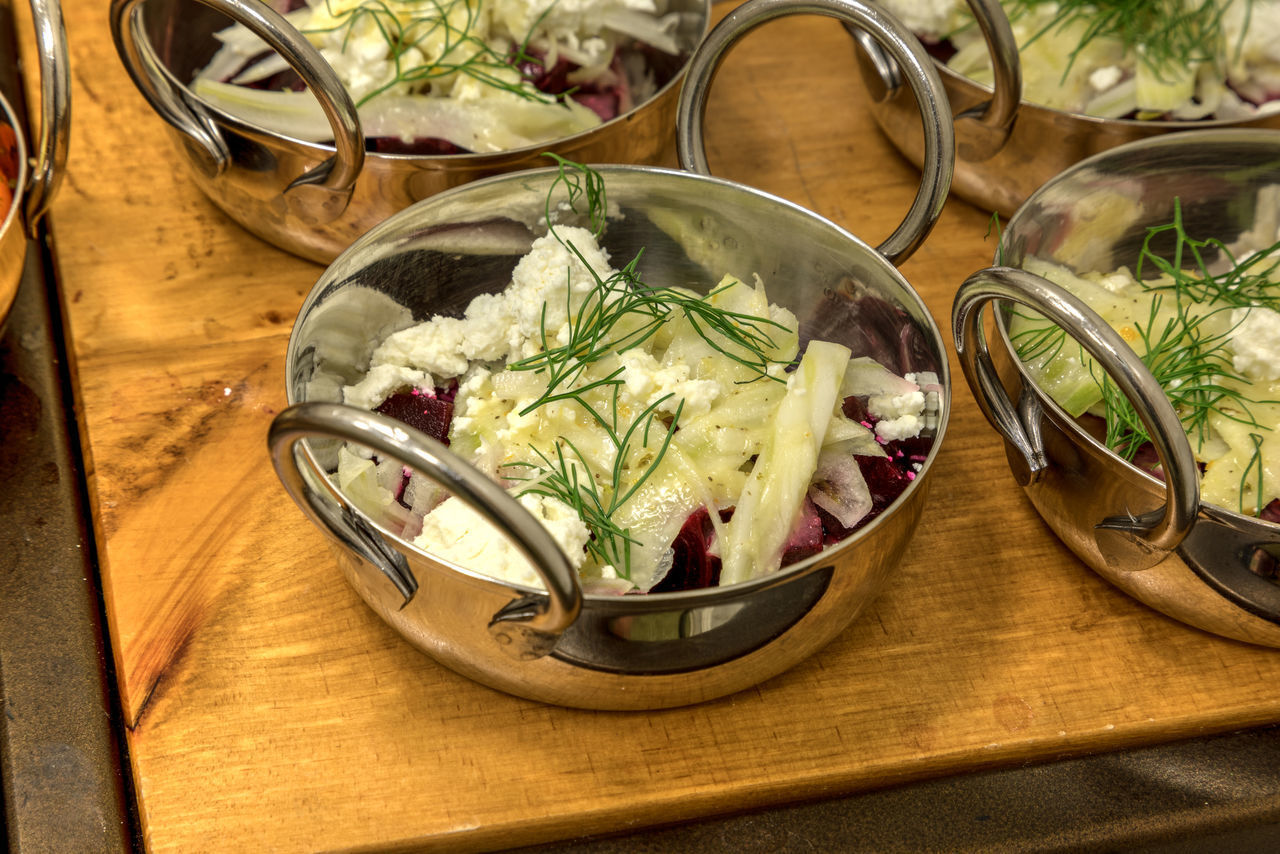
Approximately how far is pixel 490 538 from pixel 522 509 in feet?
0.49

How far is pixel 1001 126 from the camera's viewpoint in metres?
1.06

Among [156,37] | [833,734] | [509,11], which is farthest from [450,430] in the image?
[156,37]

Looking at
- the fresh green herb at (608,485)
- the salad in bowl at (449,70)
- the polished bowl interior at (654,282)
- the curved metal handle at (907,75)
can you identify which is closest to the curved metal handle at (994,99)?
the curved metal handle at (907,75)

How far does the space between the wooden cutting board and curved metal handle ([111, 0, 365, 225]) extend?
4.7 inches

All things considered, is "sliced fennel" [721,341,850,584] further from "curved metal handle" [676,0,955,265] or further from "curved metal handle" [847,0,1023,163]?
"curved metal handle" [847,0,1023,163]

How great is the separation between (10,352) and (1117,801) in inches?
38.0

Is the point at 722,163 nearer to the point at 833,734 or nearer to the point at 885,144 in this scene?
the point at 885,144

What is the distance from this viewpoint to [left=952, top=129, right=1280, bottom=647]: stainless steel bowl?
2.33 ft

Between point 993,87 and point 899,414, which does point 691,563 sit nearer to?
point 899,414

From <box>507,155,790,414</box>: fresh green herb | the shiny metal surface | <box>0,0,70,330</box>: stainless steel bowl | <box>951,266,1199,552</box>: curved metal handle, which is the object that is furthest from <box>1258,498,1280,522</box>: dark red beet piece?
<box>0,0,70,330</box>: stainless steel bowl

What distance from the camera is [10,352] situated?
104cm

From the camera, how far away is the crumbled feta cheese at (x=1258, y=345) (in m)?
0.87

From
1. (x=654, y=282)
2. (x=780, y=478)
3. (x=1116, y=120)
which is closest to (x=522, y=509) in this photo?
(x=780, y=478)

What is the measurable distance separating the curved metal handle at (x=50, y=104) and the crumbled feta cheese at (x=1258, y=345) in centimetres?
92
